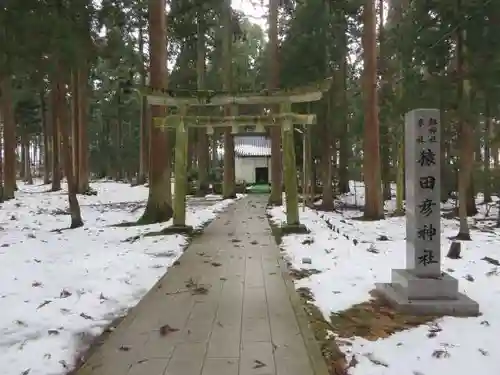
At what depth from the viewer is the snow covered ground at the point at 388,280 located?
395cm

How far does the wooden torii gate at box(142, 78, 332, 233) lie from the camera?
11242mm

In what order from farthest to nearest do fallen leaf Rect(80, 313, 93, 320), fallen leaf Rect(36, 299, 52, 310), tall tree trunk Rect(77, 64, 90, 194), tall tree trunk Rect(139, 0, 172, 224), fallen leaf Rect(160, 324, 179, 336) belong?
tall tree trunk Rect(77, 64, 90, 194) → tall tree trunk Rect(139, 0, 172, 224) → fallen leaf Rect(36, 299, 52, 310) → fallen leaf Rect(80, 313, 93, 320) → fallen leaf Rect(160, 324, 179, 336)

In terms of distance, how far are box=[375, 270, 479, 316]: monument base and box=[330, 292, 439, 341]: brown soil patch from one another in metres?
0.10

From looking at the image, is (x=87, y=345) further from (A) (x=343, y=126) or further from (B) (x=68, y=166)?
(A) (x=343, y=126)

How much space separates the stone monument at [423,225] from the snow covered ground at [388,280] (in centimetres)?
40

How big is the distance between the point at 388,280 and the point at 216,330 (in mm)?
3200

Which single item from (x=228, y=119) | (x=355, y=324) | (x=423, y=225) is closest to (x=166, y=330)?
(x=355, y=324)

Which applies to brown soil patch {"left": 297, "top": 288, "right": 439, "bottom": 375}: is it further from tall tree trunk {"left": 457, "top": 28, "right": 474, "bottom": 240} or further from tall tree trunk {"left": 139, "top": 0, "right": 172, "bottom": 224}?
tall tree trunk {"left": 139, "top": 0, "right": 172, "bottom": 224}

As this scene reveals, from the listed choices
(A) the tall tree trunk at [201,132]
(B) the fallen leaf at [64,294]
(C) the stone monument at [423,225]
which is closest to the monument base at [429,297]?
(C) the stone monument at [423,225]

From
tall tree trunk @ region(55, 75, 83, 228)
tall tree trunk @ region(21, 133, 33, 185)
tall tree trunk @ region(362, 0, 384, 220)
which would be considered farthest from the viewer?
tall tree trunk @ region(21, 133, 33, 185)

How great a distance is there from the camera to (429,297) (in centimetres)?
547

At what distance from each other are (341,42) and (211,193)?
12.8 meters

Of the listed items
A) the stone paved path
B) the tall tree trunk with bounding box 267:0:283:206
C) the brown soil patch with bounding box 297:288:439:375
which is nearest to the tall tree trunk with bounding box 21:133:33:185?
the tall tree trunk with bounding box 267:0:283:206

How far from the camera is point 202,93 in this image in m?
11.3
